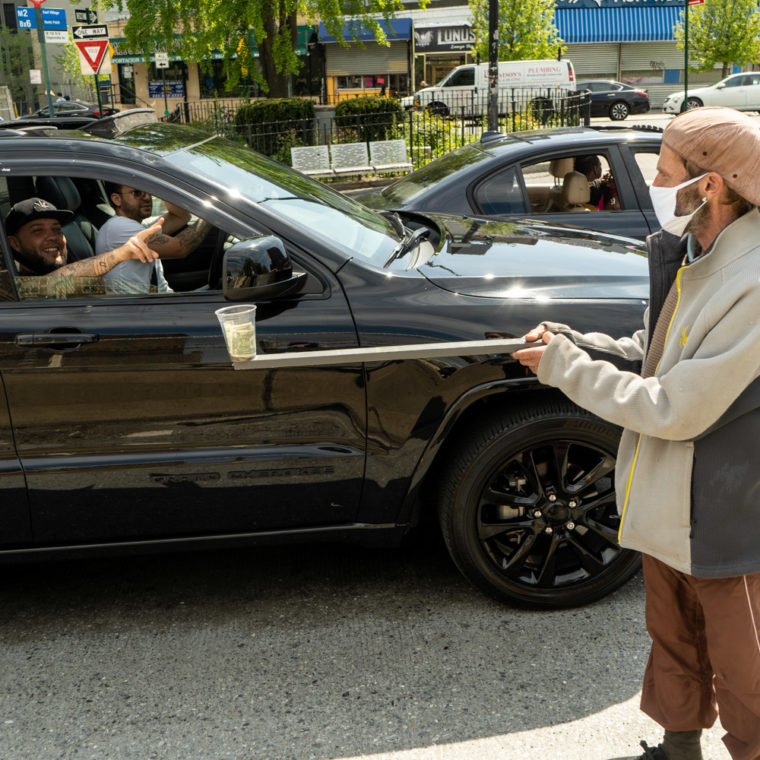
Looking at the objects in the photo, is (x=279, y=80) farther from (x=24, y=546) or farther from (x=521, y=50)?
(x=24, y=546)

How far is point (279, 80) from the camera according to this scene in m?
19.9

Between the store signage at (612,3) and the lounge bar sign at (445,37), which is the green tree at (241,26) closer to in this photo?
the lounge bar sign at (445,37)

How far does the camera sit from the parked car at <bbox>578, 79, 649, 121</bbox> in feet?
112

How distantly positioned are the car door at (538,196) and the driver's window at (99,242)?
2799mm

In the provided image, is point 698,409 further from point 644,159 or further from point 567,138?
point 644,159

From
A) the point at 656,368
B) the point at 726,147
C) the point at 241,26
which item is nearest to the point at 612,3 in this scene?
the point at 241,26

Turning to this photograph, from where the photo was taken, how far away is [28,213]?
3.46 metres

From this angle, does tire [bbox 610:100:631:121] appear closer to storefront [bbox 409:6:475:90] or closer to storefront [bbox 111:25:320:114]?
storefront [bbox 409:6:475:90]

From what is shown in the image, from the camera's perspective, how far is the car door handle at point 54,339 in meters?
3.02

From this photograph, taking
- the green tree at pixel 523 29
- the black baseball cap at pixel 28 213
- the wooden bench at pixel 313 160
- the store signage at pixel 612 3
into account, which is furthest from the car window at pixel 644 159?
the store signage at pixel 612 3

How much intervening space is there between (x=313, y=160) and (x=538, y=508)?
13.0 meters

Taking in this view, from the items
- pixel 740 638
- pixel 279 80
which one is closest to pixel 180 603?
pixel 740 638

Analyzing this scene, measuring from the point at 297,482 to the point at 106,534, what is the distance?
701 mm

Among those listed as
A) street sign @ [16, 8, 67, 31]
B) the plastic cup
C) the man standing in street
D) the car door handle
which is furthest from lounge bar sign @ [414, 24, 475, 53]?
the man standing in street
